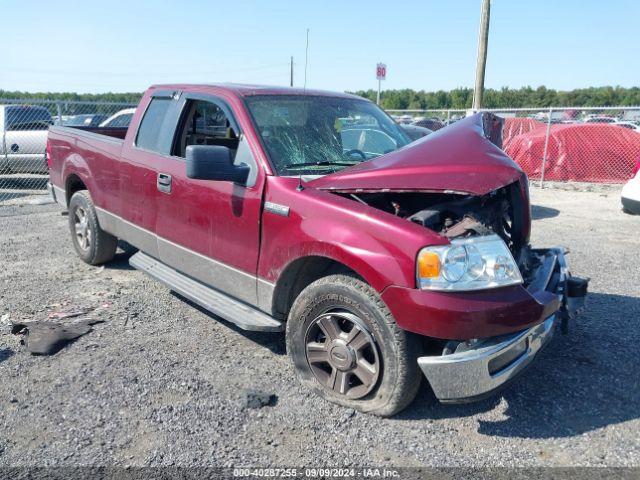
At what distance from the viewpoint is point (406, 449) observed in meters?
2.95

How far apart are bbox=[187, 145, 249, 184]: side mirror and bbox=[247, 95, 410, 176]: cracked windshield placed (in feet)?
1.10

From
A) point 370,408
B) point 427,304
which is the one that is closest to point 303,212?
point 427,304

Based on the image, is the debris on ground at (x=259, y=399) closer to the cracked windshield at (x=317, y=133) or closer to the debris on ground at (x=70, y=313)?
the cracked windshield at (x=317, y=133)

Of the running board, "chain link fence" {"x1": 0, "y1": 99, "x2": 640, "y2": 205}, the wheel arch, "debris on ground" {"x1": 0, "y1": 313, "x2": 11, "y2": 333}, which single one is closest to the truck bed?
the running board

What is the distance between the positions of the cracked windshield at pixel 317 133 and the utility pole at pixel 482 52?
35.6 ft

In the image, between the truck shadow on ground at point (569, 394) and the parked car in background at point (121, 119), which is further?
the parked car in background at point (121, 119)

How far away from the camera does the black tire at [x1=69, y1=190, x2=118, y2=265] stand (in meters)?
5.78

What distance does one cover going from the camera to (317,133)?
4.17 m

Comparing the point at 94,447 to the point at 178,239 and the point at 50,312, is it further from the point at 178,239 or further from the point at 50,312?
the point at 50,312

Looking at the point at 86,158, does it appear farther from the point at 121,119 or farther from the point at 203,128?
the point at 121,119

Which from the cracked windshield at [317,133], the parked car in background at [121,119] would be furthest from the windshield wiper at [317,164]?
the parked car in background at [121,119]

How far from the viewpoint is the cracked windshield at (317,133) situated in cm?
386

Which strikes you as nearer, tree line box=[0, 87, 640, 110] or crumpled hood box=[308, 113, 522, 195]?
crumpled hood box=[308, 113, 522, 195]

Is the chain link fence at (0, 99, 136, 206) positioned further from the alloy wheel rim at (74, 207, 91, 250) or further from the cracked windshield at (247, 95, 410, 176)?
the cracked windshield at (247, 95, 410, 176)
